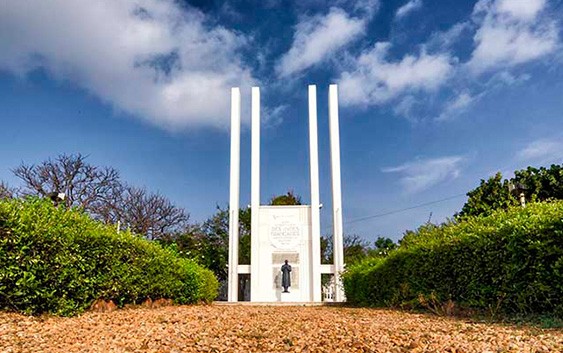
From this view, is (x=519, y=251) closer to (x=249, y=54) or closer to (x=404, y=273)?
(x=404, y=273)

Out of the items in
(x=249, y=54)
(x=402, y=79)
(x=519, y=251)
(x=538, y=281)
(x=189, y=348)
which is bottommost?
(x=189, y=348)

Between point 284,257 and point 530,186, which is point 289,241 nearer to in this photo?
point 284,257

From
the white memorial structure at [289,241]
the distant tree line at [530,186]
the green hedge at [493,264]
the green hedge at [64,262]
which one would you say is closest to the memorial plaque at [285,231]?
the white memorial structure at [289,241]

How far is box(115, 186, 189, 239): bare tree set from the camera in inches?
939

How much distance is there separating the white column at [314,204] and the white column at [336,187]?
2.16 feet

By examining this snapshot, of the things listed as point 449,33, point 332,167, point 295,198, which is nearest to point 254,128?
point 332,167

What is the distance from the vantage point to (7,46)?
730cm

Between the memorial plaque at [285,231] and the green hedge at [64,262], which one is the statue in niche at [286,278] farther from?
the green hedge at [64,262]

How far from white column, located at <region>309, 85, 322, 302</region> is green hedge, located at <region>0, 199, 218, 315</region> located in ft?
37.5

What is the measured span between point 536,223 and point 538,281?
24.2 inches

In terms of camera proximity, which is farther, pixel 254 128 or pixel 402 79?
pixel 254 128

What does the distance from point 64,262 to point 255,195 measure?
14.3m

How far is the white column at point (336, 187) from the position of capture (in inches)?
704

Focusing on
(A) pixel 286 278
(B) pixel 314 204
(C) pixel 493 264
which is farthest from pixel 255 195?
(C) pixel 493 264
